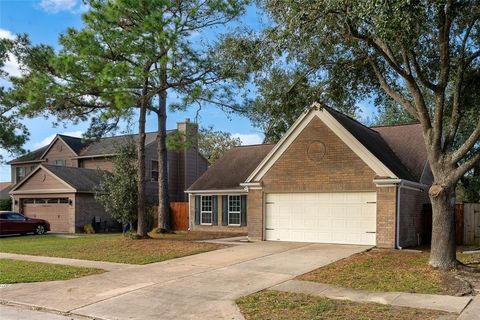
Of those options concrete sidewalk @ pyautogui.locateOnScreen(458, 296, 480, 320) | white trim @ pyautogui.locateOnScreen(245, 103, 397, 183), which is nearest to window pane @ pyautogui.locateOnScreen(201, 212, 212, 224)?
white trim @ pyautogui.locateOnScreen(245, 103, 397, 183)

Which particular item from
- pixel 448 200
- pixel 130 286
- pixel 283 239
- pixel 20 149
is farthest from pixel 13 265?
pixel 20 149

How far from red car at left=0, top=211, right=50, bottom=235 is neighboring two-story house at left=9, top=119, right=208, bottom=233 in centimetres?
234

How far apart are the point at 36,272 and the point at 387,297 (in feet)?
29.1

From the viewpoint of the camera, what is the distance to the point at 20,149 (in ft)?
96.4

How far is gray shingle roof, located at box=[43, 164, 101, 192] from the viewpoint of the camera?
30864 millimetres

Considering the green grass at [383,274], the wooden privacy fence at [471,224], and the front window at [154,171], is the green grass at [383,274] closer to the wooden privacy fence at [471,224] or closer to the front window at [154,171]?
the wooden privacy fence at [471,224]

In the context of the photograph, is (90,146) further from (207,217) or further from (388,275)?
(388,275)

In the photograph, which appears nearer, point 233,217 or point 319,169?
point 319,169

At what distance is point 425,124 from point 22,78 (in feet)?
57.2

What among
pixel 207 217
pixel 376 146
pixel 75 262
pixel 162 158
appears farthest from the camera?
pixel 207 217

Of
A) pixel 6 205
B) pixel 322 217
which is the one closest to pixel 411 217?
pixel 322 217

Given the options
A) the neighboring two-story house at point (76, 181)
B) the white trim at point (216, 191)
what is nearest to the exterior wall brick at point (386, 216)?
the white trim at point (216, 191)

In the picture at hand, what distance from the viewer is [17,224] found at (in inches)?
1074

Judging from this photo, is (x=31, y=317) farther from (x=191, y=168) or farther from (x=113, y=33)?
(x=191, y=168)
